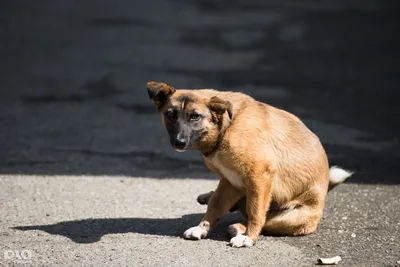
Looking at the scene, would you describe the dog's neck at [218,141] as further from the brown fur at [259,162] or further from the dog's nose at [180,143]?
the dog's nose at [180,143]

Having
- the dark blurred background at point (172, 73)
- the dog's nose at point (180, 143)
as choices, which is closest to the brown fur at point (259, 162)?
the dog's nose at point (180, 143)

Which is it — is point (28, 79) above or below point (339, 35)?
below

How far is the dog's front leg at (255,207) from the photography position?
5852 millimetres

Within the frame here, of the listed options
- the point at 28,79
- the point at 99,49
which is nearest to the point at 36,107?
the point at 28,79

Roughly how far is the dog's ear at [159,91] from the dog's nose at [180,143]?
0.38 metres

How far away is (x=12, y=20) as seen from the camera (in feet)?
38.8

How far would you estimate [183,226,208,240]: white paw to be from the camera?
598 cm

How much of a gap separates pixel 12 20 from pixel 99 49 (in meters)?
1.48

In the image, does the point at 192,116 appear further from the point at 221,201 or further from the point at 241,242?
the point at 241,242

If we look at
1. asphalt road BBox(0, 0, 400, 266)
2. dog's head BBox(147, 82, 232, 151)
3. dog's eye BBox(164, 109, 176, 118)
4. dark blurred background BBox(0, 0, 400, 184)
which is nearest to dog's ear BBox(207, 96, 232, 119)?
dog's head BBox(147, 82, 232, 151)

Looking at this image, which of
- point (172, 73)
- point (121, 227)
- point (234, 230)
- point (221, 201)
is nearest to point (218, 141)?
point (221, 201)

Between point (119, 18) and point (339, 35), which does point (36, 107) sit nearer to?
point (119, 18)

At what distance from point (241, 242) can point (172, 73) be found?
203 inches

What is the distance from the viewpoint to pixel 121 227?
6.34 metres
